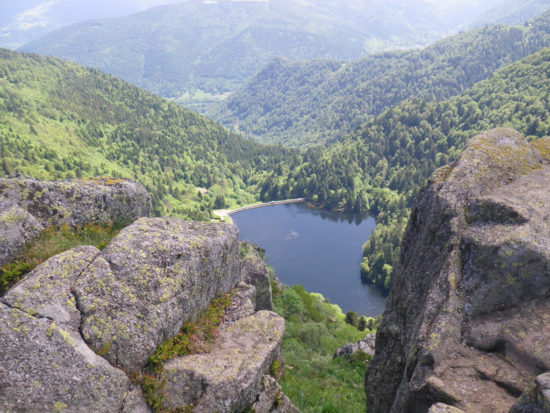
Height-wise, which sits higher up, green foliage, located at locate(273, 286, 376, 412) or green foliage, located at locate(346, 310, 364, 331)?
green foliage, located at locate(273, 286, 376, 412)

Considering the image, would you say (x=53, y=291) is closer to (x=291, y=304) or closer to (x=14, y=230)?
(x=14, y=230)

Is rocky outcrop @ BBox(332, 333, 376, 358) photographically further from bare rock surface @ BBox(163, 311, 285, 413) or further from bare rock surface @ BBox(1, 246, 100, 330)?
bare rock surface @ BBox(1, 246, 100, 330)

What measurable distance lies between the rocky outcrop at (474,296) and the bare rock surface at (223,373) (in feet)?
18.0

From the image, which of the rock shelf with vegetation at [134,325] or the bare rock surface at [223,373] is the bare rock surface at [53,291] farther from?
the bare rock surface at [223,373]

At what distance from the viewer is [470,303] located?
12.6m

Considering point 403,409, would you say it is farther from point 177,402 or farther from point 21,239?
point 21,239

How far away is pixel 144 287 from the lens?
14.2 metres

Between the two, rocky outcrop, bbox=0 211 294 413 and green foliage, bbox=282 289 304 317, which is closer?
rocky outcrop, bbox=0 211 294 413

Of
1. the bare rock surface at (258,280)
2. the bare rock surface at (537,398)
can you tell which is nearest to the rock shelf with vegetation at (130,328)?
the bare rock surface at (537,398)

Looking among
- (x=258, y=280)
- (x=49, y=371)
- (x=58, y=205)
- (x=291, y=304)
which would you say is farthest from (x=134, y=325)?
(x=291, y=304)

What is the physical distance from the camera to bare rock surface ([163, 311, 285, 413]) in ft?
43.3

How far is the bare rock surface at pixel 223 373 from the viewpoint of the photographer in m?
13.2

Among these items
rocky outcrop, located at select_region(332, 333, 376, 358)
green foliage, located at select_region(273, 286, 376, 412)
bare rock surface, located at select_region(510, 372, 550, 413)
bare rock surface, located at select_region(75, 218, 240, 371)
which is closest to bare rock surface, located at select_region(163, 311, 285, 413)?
bare rock surface, located at select_region(75, 218, 240, 371)

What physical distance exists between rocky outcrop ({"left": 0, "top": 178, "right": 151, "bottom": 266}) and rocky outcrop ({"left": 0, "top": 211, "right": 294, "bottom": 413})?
8.72 feet
